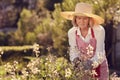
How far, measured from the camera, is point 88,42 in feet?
16.3

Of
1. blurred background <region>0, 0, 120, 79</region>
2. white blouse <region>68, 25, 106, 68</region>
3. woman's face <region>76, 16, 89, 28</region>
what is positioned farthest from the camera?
blurred background <region>0, 0, 120, 79</region>

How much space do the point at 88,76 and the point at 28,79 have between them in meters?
0.71

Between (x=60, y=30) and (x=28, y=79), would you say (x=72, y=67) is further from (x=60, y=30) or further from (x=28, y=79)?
(x=60, y=30)

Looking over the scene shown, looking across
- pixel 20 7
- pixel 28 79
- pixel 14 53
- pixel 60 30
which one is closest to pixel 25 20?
pixel 14 53

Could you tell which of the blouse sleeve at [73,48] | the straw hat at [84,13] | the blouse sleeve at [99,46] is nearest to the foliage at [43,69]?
the blouse sleeve at [73,48]

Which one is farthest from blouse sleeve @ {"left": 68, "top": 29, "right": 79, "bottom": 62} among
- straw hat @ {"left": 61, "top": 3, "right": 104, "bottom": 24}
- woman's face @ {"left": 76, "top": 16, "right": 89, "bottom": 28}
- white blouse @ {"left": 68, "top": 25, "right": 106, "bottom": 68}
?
straw hat @ {"left": 61, "top": 3, "right": 104, "bottom": 24}

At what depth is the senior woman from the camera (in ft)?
15.7

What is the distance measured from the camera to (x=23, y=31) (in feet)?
89.4

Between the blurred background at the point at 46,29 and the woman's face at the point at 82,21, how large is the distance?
1.38 ft

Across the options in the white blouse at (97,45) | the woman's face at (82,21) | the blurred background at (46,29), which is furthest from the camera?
the blurred background at (46,29)

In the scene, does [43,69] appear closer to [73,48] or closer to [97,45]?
[73,48]

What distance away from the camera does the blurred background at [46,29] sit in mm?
11281

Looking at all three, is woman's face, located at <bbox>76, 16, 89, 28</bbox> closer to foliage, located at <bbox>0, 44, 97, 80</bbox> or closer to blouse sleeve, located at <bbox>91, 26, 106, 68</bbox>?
blouse sleeve, located at <bbox>91, 26, 106, 68</bbox>

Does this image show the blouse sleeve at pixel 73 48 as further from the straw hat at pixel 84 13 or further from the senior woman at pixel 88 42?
the straw hat at pixel 84 13
